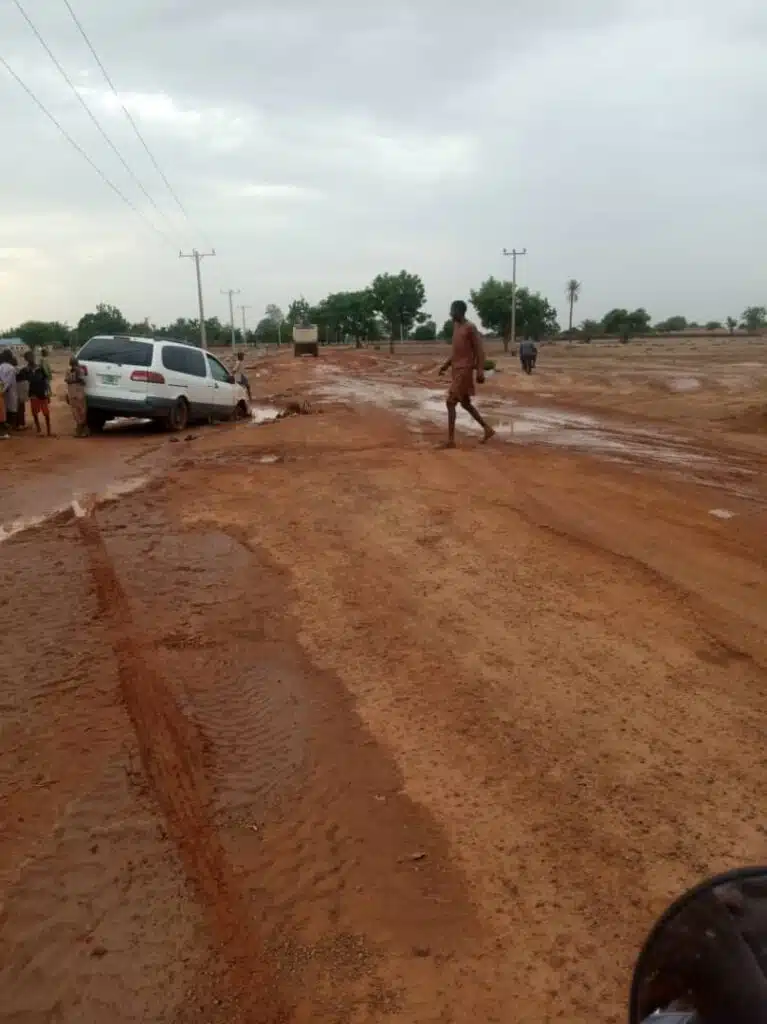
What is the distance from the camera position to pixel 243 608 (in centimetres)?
559

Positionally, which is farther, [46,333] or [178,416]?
[46,333]

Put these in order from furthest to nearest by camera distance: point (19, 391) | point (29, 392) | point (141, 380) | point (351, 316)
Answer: point (351, 316) < point (19, 391) < point (29, 392) < point (141, 380)

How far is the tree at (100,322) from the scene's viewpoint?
4327 inches

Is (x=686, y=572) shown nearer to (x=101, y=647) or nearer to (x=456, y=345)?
(x=101, y=647)

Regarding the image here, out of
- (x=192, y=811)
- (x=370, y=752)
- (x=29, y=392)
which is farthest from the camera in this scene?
(x=29, y=392)

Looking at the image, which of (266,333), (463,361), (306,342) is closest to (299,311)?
(266,333)

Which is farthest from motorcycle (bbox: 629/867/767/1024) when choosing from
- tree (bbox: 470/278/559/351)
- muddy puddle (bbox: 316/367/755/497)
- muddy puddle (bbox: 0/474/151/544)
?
tree (bbox: 470/278/559/351)

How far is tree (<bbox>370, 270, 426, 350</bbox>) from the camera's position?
312 ft

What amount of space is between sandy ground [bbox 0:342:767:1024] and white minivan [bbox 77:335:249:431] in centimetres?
694

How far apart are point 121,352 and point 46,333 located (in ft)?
344

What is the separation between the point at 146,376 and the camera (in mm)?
14836

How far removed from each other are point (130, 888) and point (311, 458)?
28.5 feet

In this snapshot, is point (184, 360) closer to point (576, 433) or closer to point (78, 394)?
point (78, 394)

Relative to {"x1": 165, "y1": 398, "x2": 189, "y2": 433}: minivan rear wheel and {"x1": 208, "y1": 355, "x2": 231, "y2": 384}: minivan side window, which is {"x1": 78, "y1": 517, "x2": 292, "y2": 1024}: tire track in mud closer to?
{"x1": 165, "y1": 398, "x2": 189, "y2": 433}: minivan rear wheel
